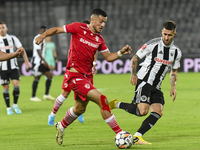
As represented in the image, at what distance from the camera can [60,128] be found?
5.16 m

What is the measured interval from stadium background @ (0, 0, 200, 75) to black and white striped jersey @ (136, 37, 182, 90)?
14.3 meters

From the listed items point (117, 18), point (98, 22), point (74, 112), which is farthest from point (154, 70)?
point (117, 18)

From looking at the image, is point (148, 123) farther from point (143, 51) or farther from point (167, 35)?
point (167, 35)

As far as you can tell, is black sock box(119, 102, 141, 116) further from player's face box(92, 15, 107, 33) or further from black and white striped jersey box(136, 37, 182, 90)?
player's face box(92, 15, 107, 33)

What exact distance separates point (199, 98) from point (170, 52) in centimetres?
507

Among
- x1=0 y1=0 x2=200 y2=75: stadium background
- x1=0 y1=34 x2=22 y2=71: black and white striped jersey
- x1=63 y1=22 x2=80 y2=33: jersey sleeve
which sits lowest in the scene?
x1=0 y1=0 x2=200 y2=75: stadium background

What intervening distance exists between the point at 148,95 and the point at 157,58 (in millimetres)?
554

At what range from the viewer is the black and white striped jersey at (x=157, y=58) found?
215 inches

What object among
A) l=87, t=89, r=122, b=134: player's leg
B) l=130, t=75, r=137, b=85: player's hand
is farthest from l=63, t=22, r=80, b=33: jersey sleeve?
l=130, t=75, r=137, b=85: player's hand

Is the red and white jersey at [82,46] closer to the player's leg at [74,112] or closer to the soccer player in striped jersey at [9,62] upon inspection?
the player's leg at [74,112]

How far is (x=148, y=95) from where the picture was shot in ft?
17.8

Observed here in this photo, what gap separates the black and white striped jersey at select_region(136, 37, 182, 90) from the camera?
5.46 metres

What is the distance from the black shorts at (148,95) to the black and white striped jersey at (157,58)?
9 cm

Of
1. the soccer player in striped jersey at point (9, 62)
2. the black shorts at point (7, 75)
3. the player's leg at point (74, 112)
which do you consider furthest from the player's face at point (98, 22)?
the black shorts at point (7, 75)
